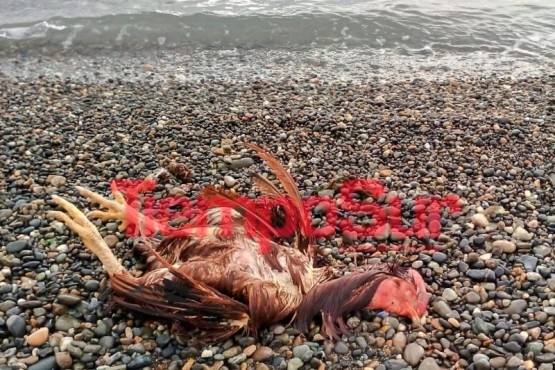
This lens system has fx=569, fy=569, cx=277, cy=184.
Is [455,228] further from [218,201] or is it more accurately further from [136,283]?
[136,283]

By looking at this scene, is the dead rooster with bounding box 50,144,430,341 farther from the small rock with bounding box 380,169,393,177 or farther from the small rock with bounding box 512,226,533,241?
the small rock with bounding box 380,169,393,177

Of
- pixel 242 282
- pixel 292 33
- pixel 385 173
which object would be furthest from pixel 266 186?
pixel 292 33

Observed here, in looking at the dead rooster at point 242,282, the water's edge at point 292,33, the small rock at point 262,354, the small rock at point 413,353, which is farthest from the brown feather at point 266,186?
the water's edge at point 292,33

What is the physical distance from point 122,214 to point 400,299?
2.12 meters

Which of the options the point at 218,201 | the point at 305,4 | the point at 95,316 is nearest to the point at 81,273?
the point at 95,316

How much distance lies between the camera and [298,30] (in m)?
9.60

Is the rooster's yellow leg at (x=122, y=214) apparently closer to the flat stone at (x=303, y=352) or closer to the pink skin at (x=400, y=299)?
the flat stone at (x=303, y=352)

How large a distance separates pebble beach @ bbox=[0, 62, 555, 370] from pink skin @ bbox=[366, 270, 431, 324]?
2.3 inches

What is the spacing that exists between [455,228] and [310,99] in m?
2.99

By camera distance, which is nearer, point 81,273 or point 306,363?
point 306,363

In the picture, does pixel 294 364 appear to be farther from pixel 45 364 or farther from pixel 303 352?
pixel 45 364

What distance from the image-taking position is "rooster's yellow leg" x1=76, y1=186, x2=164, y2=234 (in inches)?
165

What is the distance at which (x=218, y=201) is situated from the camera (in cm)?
403

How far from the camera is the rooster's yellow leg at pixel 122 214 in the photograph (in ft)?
13.8
